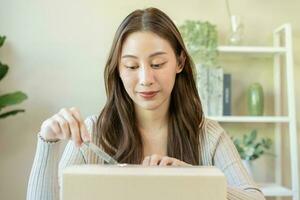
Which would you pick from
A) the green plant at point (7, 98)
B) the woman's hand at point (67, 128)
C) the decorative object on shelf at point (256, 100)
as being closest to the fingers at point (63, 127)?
the woman's hand at point (67, 128)

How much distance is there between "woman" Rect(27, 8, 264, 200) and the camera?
0.94 meters

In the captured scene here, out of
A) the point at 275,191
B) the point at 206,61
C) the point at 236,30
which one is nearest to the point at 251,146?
the point at 275,191

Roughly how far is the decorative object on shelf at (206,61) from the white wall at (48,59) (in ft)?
0.60

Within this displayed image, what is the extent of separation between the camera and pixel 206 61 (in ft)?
6.55

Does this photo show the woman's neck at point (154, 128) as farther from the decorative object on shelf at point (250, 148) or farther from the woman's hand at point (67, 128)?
the decorative object on shelf at point (250, 148)

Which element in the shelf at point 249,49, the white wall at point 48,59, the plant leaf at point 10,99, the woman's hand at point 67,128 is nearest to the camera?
the woman's hand at point 67,128

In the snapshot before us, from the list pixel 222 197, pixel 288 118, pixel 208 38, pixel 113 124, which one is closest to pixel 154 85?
pixel 113 124

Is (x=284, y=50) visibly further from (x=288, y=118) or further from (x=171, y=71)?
(x=171, y=71)

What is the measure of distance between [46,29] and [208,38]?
0.85 metres

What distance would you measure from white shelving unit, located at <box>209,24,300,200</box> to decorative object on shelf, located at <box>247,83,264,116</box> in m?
0.06

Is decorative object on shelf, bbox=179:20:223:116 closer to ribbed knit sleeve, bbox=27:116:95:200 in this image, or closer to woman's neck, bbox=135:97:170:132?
woman's neck, bbox=135:97:170:132

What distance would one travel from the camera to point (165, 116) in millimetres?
1085

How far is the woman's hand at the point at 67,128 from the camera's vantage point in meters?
0.73

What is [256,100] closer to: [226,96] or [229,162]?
[226,96]
